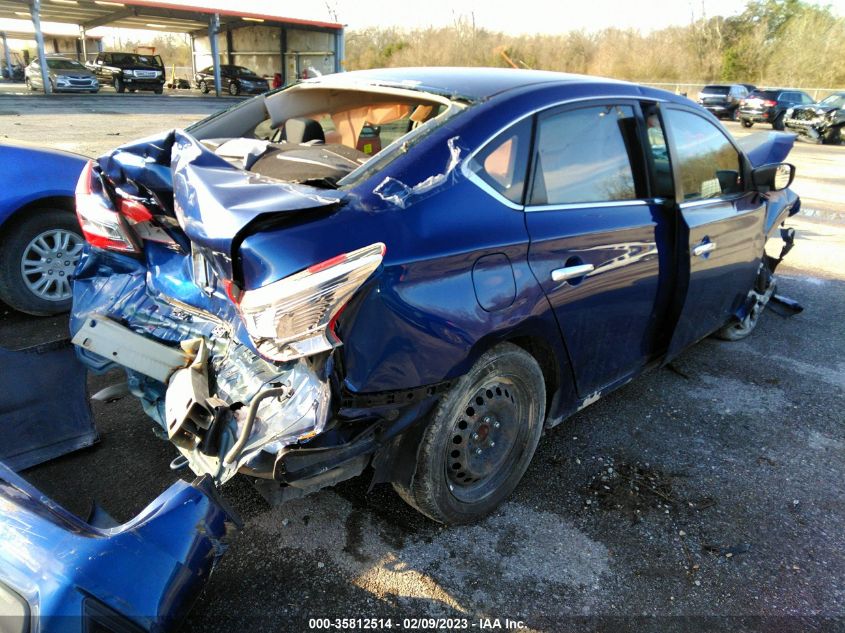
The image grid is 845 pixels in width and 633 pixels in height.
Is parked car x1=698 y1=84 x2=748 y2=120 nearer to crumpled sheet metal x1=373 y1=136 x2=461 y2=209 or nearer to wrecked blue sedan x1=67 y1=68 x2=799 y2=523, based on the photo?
wrecked blue sedan x1=67 y1=68 x2=799 y2=523

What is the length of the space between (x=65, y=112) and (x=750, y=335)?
2227 centimetres

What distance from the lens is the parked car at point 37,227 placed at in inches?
159

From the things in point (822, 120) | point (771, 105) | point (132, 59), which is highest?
point (771, 105)

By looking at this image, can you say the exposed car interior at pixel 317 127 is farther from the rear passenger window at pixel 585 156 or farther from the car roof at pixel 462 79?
the rear passenger window at pixel 585 156

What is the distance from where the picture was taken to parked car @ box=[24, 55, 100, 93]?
27.1 metres

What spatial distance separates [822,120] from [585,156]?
24615 millimetres

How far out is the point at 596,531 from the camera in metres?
2.55

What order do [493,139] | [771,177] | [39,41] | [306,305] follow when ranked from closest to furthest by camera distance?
[306,305] < [493,139] < [771,177] < [39,41]

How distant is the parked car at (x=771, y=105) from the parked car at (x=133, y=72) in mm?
29157

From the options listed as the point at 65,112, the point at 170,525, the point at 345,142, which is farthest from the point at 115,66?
the point at 170,525

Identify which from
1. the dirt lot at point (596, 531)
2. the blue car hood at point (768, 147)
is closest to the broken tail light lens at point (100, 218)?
the dirt lot at point (596, 531)

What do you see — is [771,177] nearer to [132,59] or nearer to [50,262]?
[50,262]

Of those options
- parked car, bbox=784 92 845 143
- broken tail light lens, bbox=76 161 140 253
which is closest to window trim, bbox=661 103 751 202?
broken tail light lens, bbox=76 161 140 253

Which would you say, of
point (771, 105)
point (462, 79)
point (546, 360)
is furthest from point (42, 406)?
point (771, 105)
